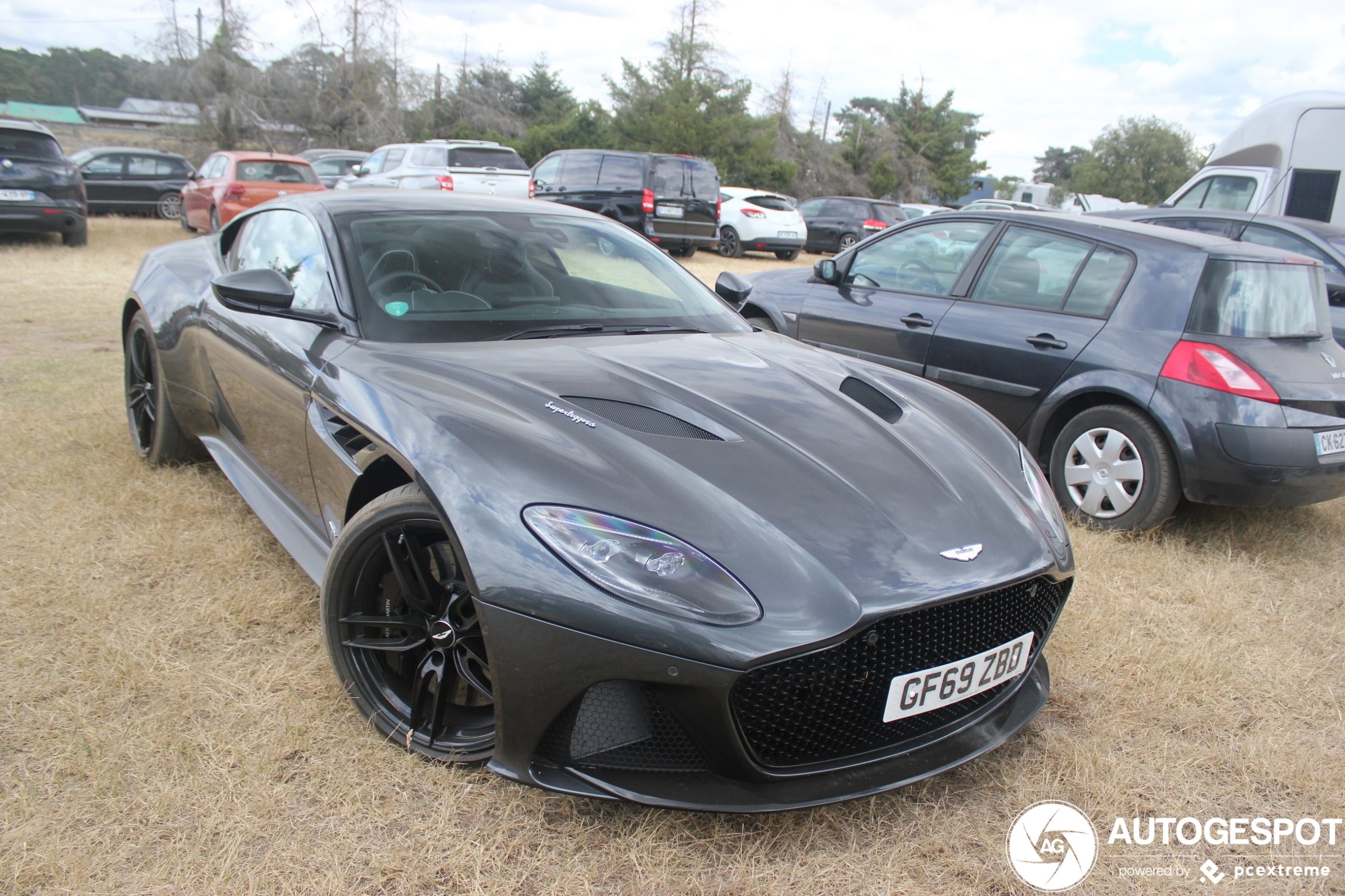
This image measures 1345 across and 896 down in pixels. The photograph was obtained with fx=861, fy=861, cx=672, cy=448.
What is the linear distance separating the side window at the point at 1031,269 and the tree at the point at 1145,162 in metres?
58.8

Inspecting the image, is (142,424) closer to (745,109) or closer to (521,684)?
(521,684)

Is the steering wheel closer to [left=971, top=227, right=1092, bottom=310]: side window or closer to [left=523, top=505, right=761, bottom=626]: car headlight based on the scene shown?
[left=523, top=505, right=761, bottom=626]: car headlight

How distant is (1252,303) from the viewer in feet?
12.1

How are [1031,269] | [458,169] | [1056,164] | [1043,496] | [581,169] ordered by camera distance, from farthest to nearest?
[1056,164] < [581,169] < [458,169] < [1031,269] < [1043,496]

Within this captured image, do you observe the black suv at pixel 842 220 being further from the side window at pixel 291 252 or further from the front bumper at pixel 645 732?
the front bumper at pixel 645 732

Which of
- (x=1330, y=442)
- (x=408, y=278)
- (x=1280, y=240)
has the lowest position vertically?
(x=1330, y=442)

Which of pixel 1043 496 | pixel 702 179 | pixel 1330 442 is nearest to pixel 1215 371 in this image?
pixel 1330 442

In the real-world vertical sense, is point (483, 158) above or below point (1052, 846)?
above

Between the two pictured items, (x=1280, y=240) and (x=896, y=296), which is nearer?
(x=896, y=296)

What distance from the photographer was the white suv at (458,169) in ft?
44.2

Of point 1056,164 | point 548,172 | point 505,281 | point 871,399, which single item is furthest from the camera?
point 1056,164

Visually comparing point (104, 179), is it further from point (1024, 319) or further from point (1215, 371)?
point (1215, 371)

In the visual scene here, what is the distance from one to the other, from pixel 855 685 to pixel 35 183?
516 inches

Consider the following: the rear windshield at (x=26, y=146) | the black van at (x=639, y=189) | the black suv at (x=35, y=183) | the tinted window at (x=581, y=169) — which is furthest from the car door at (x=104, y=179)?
the tinted window at (x=581, y=169)
